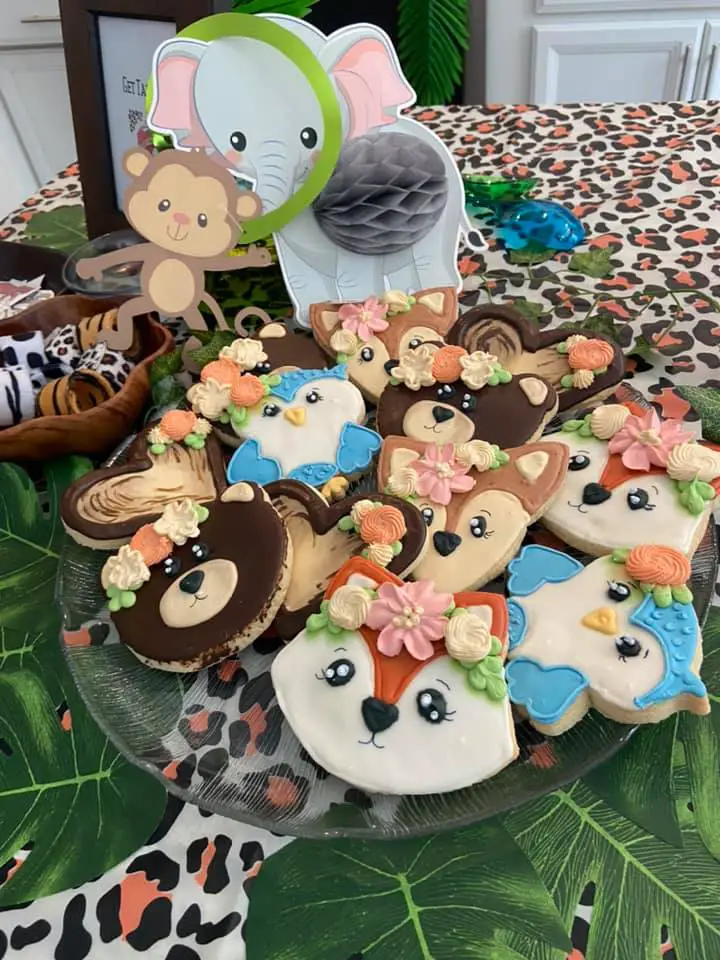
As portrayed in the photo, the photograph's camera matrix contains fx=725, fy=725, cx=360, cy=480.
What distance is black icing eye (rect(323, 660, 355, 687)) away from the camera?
2.70 feet

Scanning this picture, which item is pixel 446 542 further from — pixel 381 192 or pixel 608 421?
pixel 381 192

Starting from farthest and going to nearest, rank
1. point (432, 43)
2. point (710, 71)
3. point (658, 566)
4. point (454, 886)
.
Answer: point (710, 71), point (432, 43), point (658, 566), point (454, 886)

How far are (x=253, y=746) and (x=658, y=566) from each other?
520mm

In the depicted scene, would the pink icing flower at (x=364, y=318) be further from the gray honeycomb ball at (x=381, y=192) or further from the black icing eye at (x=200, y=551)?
the black icing eye at (x=200, y=551)

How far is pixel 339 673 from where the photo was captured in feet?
2.71

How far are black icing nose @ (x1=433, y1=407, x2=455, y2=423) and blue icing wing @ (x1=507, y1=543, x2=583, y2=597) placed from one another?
27 cm

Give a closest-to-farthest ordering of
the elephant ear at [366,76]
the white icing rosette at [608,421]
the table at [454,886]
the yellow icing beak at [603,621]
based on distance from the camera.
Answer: the table at [454,886] → the yellow icing beak at [603,621] → the white icing rosette at [608,421] → the elephant ear at [366,76]

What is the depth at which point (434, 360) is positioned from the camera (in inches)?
46.3

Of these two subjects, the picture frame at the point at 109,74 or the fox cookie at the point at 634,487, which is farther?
the picture frame at the point at 109,74

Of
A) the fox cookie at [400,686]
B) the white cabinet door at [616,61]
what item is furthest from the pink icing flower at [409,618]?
the white cabinet door at [616,61]

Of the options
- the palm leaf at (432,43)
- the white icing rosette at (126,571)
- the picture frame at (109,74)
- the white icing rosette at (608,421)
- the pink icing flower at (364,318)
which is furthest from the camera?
the palm leaf at (432,43)

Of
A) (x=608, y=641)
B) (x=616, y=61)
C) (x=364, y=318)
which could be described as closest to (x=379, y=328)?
(x=364, y=318)

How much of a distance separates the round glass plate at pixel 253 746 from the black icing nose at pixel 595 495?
140mm

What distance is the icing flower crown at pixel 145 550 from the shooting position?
940 millimetres
